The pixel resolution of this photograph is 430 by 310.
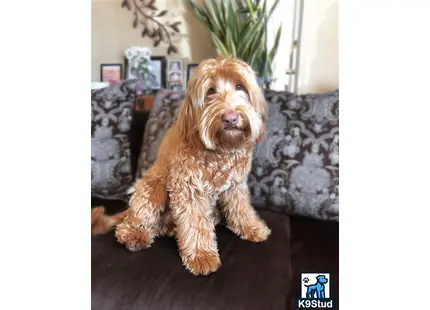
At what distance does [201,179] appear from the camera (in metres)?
1.08

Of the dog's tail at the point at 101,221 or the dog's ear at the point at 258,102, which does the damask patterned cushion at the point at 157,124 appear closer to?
the dog's tail at the point at 101,221

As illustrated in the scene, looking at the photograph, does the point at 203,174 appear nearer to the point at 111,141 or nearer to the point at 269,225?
the point at 269,225

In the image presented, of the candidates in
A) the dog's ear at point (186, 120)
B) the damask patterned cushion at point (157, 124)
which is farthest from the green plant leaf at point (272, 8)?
the dog's ear at point (186, 120)

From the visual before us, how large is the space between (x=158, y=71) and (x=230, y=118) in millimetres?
1079

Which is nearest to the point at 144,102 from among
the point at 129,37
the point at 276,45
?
the point at 129,37

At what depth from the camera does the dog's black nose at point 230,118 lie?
964 millimetres

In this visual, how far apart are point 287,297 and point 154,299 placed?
0.36m

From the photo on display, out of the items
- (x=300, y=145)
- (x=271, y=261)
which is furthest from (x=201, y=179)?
(x=300, y=145)

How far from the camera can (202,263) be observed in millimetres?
1035

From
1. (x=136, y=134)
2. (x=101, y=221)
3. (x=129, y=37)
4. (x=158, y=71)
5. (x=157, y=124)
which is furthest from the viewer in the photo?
(x=158, y=71)

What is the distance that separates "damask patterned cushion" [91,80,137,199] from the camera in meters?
1.52

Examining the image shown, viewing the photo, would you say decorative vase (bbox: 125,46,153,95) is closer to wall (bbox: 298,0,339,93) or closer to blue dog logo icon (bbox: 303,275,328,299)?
wall (bbox: 298,0,339,93)
